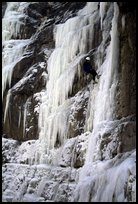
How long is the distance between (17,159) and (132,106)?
6.67 meters

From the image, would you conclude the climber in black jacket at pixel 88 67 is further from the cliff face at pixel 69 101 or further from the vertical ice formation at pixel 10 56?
the vertical ice formation at pixel 10 56

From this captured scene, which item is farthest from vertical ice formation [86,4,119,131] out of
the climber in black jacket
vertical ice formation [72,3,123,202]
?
the climber in black jacket

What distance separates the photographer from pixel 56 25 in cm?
1748

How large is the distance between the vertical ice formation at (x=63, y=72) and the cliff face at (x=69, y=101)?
0.04 meters

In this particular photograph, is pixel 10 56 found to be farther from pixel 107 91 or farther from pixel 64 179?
pixel 107 91

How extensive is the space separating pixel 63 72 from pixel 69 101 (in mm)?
1382

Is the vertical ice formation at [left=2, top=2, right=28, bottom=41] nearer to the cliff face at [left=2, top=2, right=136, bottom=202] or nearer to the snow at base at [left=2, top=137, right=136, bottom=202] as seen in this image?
the cliff face at [left=2, top=2, right=136, bottom=202]

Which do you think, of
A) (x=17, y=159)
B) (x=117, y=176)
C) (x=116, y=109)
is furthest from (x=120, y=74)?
(x=17, y=159)

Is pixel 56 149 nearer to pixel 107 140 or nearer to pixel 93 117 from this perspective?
pixel 93 117

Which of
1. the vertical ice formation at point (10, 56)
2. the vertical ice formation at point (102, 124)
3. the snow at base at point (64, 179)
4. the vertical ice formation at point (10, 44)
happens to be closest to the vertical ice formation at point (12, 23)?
the vertical ice formation at point (10, 44)

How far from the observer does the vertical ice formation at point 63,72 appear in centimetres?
1459

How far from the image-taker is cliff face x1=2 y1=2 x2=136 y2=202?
35.5ft

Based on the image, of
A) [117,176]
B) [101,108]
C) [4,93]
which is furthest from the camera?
[4,93]

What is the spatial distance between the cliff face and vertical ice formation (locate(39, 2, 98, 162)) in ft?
0.12
